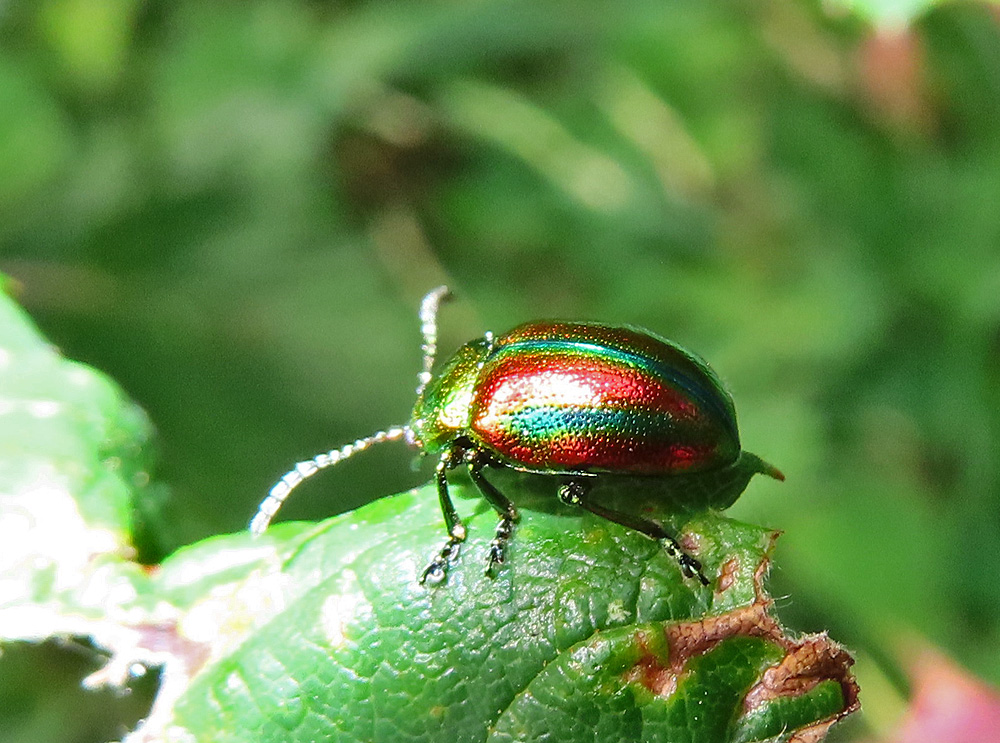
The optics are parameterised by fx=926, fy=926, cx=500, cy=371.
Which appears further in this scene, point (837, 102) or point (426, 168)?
point (426, 168)

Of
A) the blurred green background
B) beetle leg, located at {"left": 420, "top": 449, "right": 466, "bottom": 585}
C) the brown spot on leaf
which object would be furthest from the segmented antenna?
the blurred green background

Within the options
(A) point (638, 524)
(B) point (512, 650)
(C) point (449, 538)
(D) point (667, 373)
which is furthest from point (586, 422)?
(B) point (512, 650)

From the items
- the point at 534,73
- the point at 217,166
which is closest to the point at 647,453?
the point at 217,166

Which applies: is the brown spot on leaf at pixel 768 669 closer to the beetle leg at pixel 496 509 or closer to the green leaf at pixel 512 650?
the green leaf at pixel 512 650

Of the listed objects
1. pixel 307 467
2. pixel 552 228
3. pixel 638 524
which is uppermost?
pixel 552 228

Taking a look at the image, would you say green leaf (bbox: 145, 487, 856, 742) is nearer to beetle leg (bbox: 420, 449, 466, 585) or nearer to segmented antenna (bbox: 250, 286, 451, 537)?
beetle leg (bbox: 420, 449, 466, 585)

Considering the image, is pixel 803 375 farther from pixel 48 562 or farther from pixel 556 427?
pixel 48 562

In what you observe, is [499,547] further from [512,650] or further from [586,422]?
[586,422]
